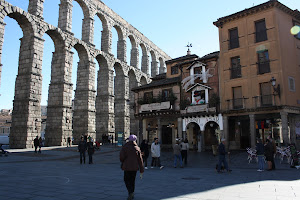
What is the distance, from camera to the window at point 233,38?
78.6 feet

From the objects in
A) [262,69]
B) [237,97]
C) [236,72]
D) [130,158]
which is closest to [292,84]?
[262,69]

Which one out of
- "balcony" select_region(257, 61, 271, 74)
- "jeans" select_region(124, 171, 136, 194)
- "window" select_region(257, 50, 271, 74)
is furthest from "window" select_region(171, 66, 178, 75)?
"jeans" select_region(124, 171, 136, 194)

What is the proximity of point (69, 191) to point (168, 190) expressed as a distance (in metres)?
2.81

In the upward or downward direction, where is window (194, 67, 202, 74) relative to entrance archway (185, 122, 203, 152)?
upward

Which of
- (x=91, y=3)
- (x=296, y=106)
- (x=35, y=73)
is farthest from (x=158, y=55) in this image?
(x=296, y=106)

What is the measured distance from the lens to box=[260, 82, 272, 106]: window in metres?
21.2

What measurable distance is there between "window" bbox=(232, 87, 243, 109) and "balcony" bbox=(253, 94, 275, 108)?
4.81 feet

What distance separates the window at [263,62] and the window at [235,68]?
1.81 m

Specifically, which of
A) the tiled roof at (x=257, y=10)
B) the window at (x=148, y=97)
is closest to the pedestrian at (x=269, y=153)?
the tiled roof at (x=257, y=10)

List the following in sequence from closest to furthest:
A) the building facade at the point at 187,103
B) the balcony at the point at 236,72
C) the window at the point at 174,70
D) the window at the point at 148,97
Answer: the balcony at the point at 236,72 → the building facade at the point at 187,103 → the window at the point at 148,97 → the window at the point at 174,70

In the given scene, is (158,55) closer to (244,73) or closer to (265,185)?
(244,73)

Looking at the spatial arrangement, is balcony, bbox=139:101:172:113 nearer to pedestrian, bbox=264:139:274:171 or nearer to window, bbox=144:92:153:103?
window, bbox=144:92:153:103

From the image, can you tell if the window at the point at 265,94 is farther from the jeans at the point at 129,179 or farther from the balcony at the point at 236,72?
the jeans at the point at 129,179

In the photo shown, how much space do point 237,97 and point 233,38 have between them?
587cm
